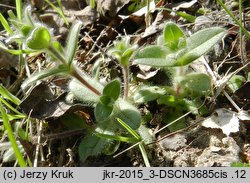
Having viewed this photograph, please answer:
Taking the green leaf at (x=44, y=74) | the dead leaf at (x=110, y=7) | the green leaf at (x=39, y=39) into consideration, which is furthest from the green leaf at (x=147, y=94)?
the dead leaf at (x=110, y=7)

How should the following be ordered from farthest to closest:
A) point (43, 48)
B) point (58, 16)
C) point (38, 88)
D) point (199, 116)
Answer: point (58, 16) < point (38, 88) < point (199, 116) < point (43, 48)

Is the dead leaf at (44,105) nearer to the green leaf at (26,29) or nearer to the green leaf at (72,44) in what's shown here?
the green leaf at (72,44)

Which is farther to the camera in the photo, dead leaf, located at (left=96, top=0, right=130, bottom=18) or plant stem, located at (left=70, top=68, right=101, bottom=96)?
dead leaf, located at (left=96, top=0, right=130, bottom=18)

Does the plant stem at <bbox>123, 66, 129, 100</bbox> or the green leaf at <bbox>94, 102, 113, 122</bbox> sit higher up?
the plant stem at <bbox>123, 66, 129, 100</bbox>

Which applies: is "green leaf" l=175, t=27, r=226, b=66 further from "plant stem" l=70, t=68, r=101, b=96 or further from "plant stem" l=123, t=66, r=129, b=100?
"plant stem" l=70, t=68, r=101, b=96

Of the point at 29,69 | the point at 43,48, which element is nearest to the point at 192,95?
the point at 43,48

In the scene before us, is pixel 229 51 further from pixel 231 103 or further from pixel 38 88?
pixel 38 88

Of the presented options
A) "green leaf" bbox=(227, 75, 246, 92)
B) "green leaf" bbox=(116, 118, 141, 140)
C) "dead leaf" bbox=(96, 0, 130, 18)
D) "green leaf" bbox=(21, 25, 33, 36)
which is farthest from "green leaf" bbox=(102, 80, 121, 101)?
"dead leaf" bbox=(96, 0, 130, 18)
